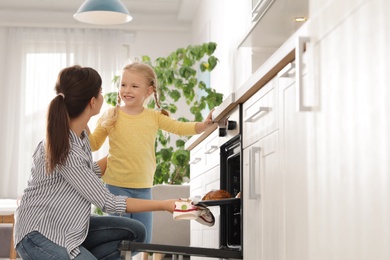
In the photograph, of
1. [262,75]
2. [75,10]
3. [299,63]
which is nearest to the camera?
[299,63]

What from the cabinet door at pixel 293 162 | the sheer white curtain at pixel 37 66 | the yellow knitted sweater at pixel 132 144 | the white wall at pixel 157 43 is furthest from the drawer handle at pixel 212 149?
the white wall at pixel 157 43

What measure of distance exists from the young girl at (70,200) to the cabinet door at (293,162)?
59cm

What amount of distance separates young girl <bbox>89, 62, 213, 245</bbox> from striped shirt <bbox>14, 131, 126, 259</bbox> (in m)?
0.77

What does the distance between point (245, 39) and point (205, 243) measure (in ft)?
3.56

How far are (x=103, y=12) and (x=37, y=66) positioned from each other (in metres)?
3.72

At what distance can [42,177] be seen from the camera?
221 cm

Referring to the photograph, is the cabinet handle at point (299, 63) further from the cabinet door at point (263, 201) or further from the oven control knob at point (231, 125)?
the oven control knob at point (231, 125)

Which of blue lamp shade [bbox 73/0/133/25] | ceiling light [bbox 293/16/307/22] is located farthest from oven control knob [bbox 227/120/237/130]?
blue lamp shade [bbox 73/0/133/25]

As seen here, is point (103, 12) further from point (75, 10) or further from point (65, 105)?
point (75, 10)

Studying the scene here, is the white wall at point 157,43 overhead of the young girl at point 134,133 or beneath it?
overhead

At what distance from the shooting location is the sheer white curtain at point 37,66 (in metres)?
8.81

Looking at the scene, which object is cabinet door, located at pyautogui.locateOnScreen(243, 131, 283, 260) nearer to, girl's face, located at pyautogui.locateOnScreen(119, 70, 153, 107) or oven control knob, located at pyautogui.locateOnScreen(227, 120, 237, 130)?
oven control knob, located at pyautogui.locateOnScreen(227, 120, 237, 130)

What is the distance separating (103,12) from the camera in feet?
17.9

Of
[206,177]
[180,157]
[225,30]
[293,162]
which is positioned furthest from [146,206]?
[225,30]
